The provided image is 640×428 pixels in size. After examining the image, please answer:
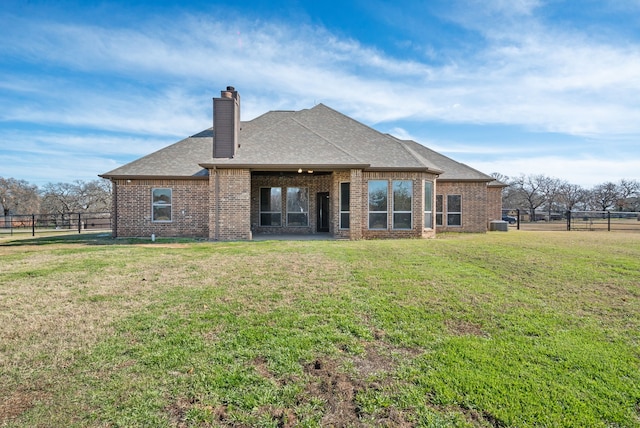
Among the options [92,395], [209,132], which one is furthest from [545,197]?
[92,395]

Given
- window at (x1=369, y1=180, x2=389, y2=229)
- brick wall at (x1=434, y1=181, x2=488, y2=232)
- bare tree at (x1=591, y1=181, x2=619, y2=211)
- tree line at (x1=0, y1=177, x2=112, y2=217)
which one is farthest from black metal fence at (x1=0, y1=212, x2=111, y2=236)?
bare tree at (x1=591, y1=181, x2=619, y2=211)

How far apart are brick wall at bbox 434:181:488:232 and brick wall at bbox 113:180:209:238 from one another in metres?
11.9

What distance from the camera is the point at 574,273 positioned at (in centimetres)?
662

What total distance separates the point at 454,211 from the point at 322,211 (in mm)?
7091

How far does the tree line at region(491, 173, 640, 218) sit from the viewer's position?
46.3 meters

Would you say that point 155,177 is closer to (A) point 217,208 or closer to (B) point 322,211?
(A) point 217,208

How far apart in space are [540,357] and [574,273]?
454cm

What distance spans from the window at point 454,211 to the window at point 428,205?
368 cm

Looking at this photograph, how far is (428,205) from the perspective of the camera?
1390 centimetres

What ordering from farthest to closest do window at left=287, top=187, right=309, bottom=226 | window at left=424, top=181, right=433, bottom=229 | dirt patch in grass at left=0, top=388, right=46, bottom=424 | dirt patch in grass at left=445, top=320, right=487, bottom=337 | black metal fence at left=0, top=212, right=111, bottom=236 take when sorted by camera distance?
black metal fence at left=0, top=212, right=111, bottom=236 < window at left=287, top=187, right=309, bottom=226 < window at left=424, top=181, right=433, bottom=229 < dirt patch in grass at left=445, top=320, right=487, bottom=337 < dirt patch in grass at left=0, top=388, right=46, bottom=424

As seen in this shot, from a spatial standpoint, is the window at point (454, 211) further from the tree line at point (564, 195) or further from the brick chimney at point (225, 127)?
the tree line at point (564, 195)

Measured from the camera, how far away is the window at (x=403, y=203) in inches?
520

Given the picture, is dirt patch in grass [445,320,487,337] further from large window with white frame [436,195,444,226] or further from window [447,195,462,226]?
window [447,195,462,226]

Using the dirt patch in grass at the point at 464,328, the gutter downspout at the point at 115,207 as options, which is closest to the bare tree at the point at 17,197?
the gutter downspout at the point at 115,207
